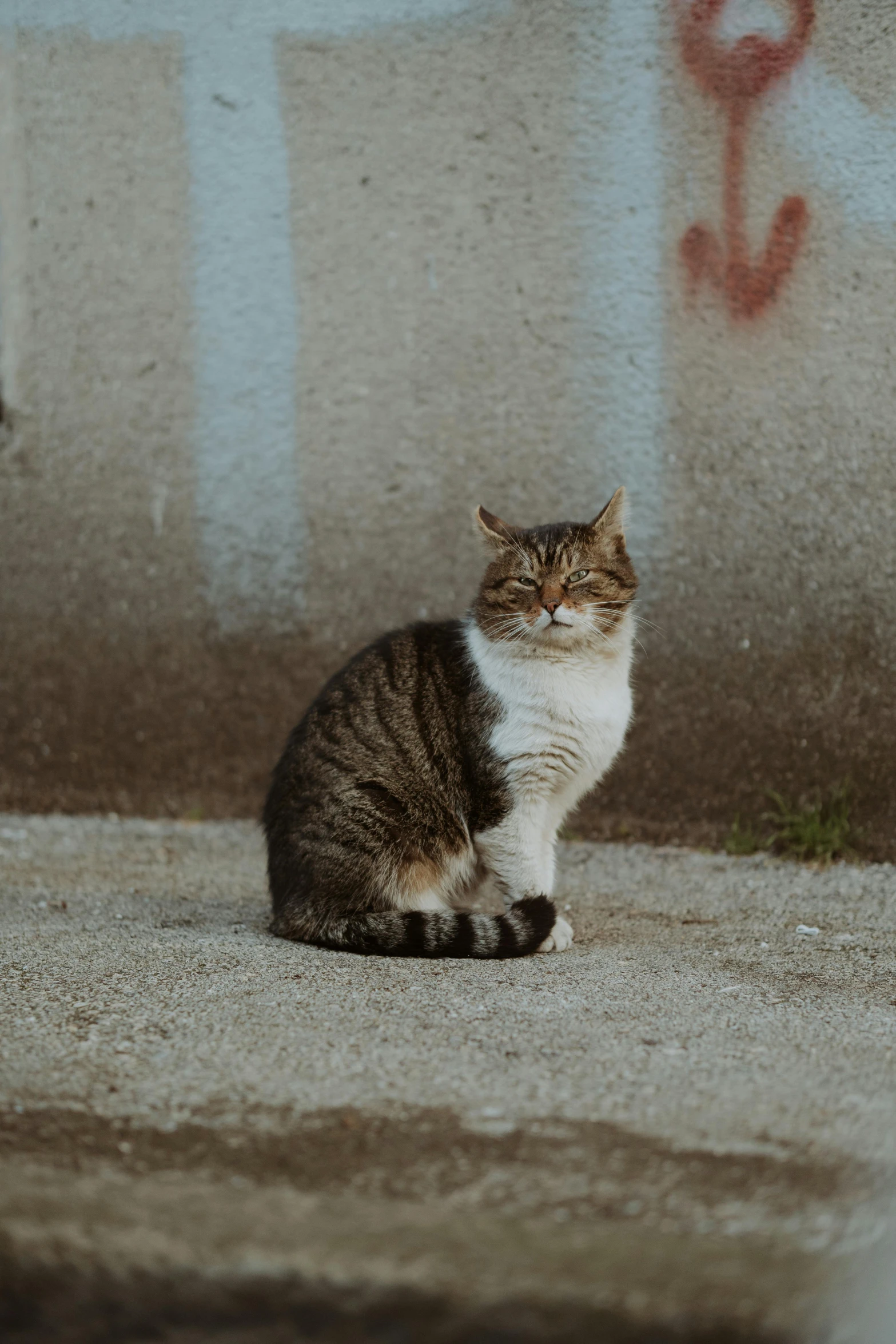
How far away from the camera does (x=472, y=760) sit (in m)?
3.27

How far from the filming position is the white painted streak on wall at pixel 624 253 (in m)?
4.07

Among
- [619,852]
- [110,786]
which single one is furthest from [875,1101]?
[110,786]

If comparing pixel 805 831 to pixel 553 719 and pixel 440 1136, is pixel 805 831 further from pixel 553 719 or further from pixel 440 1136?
pixel 440 1136

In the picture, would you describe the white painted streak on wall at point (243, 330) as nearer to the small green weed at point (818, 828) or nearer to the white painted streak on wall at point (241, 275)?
the white painted streak on wall at point (241, 275)

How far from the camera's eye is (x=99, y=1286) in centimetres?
157

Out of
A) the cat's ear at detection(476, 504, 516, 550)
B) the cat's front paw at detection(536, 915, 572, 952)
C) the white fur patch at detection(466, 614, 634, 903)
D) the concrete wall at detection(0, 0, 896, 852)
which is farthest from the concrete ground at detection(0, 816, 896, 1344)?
the concrete wall at detection(0, 0, 896, 852)

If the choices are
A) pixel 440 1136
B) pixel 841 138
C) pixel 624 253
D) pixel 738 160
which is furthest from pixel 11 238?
pixel 440 1136

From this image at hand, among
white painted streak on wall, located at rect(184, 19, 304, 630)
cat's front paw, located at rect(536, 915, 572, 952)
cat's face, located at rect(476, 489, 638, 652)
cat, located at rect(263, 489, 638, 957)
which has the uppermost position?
white painted streak on wall, located at rect(184, 19, 304, 630)

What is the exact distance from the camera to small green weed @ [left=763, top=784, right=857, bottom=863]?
402cm

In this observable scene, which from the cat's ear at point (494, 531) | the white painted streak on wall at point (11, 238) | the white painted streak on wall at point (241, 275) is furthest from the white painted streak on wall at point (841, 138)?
the white painted streak on wall at point (11, 238)

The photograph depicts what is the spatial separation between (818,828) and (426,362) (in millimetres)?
2045

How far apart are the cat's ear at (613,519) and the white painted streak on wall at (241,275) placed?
1.45 metres

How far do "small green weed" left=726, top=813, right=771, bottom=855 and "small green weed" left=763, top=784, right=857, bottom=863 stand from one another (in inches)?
1.7

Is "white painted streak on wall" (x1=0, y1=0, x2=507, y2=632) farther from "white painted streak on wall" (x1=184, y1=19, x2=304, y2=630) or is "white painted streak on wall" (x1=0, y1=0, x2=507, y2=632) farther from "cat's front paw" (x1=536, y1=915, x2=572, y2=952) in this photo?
"cat's front paw" (x1=536, y1=915, x2=572, y2=952)
